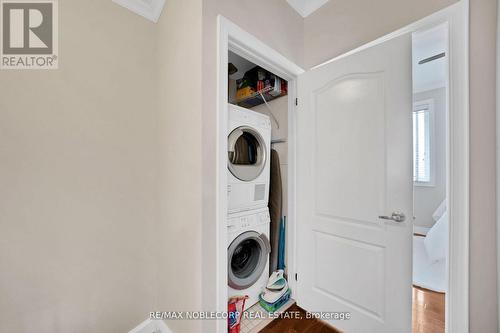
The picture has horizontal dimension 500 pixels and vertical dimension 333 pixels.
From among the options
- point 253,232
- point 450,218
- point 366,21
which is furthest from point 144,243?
point 366,21

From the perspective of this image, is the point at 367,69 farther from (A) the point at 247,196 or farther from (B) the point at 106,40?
(B) the point at 106,40

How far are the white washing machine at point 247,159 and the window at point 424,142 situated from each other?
10.8 feet

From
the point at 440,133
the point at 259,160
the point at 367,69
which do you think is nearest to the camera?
the point at 367,69

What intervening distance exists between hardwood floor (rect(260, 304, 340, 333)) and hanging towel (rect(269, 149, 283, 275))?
449mm

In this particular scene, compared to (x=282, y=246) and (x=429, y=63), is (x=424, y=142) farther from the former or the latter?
(x=282, y=246)

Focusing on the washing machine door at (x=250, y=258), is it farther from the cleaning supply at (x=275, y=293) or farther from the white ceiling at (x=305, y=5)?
the white ceiling at (x=305, y=5)

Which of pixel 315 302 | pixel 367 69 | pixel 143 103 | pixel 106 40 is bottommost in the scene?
pixel 315 302

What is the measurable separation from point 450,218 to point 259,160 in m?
1.28

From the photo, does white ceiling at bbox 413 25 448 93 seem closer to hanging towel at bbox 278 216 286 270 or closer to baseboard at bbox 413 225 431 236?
hanging towel at bbox 278 216 286 270

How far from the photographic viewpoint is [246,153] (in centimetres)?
187

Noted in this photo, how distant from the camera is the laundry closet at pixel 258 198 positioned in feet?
5.15

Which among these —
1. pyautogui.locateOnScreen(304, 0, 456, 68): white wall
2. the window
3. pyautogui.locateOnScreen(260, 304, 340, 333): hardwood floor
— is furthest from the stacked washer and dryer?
the window

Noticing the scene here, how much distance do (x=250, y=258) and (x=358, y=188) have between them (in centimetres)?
111

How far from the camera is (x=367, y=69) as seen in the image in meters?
1.31
